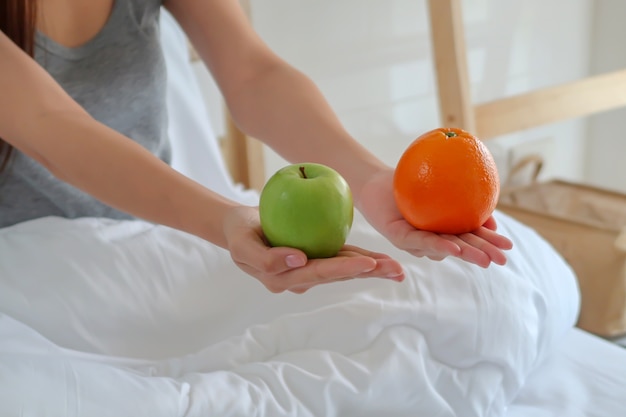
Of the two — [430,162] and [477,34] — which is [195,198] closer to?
[430,162]

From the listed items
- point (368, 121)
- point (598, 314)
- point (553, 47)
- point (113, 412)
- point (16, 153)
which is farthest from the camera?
point (553, 47)

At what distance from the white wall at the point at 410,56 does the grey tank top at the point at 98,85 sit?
0.62 metres

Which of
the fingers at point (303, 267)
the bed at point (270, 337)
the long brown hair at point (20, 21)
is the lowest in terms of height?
the bed at point (270, 337)

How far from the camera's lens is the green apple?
2.40ft

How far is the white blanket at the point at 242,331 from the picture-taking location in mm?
790

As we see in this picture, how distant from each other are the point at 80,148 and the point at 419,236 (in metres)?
0.39

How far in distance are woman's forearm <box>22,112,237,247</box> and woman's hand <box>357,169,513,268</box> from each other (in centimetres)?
19

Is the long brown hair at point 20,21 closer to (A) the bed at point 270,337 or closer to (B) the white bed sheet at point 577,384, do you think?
(A) the bed at point 270,337

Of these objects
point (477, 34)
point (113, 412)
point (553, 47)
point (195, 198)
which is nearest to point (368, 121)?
point (477, 34)

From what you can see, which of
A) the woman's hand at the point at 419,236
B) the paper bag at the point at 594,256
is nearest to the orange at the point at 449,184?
the woman's hand at the point at 419,236

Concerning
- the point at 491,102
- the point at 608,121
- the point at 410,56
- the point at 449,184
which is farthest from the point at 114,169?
the point at 608,121

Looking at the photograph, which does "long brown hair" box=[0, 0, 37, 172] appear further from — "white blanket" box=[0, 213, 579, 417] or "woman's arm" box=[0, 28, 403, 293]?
"white blanket" box=[0, 213, 579, 417]

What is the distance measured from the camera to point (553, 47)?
93.8 inches

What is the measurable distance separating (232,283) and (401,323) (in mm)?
243
